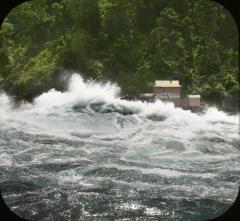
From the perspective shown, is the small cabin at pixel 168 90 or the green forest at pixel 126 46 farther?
the green forest at pixel 126 46

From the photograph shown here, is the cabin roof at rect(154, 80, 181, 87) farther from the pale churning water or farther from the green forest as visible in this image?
the pale churning water

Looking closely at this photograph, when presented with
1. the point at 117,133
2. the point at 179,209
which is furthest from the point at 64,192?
the point at 117,133

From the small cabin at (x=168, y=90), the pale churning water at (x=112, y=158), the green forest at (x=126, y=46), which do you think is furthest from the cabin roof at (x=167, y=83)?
the pale churning water at (x=112, y=158)

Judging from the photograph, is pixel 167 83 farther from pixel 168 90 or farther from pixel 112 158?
pixel 112 158

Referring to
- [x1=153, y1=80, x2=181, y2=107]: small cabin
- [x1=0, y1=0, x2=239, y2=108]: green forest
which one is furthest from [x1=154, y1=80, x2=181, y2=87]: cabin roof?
[x1=0, y1=0, x2=239, y2=108]: green forest

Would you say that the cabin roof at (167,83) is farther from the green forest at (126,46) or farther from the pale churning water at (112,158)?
the pale churning water at (112,158)

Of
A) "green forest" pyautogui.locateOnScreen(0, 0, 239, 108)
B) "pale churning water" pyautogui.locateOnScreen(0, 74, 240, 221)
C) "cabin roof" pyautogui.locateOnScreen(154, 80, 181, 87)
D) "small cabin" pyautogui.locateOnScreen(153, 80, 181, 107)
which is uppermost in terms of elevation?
"green forest" pyautogui.locateOnScreen(0, 0, 239, 108)
